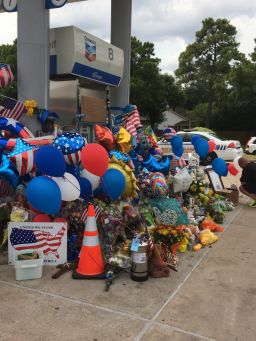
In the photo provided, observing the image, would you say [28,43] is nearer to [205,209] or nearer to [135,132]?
[135,132]

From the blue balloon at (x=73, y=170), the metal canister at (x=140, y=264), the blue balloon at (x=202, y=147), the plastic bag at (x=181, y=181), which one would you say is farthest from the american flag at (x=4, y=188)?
the blue balloon at (x=202, y=147)

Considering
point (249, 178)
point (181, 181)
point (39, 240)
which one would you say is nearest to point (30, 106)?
point (39, 240)

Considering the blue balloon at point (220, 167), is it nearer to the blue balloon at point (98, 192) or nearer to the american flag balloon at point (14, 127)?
the blue balloon at point (98, 192)

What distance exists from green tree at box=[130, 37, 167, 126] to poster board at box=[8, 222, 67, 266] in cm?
3180

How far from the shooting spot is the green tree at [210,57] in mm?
38406

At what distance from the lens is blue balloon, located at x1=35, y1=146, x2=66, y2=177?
428 centimetres

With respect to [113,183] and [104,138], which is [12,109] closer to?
[104,138]

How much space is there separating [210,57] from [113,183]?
37.7 metres

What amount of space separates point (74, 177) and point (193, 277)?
6.23 feet

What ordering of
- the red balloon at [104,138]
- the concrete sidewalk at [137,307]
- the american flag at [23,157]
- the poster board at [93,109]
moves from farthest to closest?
the poster board at [93,109] → the red balloon at [104,138] → the american flag at [23,157] → the concrete sidewalk at [137,307]

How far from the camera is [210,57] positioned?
3953cm

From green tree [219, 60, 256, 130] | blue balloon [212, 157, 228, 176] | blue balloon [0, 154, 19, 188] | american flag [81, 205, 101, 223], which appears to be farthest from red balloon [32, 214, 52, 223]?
green tree [219, 60, 256, 130]

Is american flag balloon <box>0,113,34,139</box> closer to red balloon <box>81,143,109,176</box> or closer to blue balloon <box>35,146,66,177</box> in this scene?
red balloon <box>81,143,109,176</box>

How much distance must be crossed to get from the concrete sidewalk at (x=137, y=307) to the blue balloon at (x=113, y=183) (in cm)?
110
